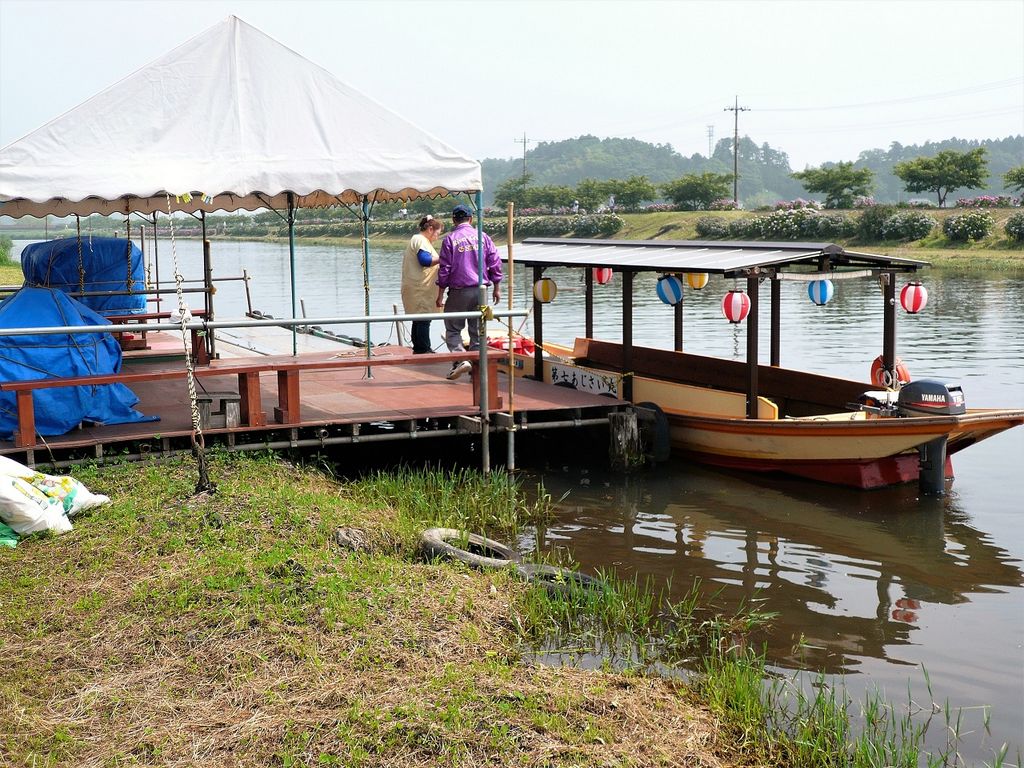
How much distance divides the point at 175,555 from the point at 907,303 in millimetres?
7882

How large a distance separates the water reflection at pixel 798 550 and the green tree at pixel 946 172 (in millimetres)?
60115

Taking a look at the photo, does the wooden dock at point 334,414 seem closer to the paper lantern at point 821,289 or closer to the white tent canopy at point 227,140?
the white tent canopy at point 227,140

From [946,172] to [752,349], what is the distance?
6371 cm

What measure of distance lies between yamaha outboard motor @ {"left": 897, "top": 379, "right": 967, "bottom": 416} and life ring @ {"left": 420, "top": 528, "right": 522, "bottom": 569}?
14.6 ft

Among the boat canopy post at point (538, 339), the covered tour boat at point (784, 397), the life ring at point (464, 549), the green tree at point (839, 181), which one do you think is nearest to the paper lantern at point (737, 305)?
the covered tour boat at point (784, 397)

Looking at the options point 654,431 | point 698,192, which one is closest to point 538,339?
point 654,431

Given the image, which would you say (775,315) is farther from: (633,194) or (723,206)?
(633,194)

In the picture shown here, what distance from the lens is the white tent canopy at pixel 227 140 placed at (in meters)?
9.87

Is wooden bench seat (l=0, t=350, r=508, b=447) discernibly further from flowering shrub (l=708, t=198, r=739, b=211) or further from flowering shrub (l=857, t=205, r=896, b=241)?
flowering shrub (l=708, t=198, r=739, b=211)

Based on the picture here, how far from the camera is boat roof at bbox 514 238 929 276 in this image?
1095 cm

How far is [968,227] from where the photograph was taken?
4916cm

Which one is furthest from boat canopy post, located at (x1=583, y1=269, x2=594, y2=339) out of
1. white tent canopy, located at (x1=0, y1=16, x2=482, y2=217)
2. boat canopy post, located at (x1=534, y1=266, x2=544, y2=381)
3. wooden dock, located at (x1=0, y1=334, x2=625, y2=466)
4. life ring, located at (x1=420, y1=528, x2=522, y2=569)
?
life ring, located at (x1=420, y1=528, x2=522, y2=569)

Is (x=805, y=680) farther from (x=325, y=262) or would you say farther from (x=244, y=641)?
(x=325, y=262)

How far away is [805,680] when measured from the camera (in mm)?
6801
